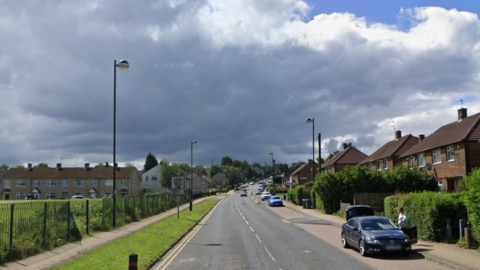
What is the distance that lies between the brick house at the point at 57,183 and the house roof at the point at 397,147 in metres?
54.3

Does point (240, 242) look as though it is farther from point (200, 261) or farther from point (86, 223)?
point (86, 223)

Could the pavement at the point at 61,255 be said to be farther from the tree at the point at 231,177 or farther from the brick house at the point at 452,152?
the tree at the point at 231,177

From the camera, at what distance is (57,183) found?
8862 cm

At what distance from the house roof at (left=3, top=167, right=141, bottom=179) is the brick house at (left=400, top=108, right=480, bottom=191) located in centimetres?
6611

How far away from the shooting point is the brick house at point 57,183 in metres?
87.4

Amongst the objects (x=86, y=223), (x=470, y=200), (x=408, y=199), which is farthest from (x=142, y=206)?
(x=470, y=200)

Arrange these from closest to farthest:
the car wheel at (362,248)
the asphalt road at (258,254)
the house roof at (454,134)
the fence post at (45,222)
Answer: the asphalt road at (258,254) → the car wheel at (362,248) → the fence post at (45,222) → the house roof at (454,134)

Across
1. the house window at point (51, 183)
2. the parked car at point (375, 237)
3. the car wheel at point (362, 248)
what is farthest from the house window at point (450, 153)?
the house window at point (51, 183)

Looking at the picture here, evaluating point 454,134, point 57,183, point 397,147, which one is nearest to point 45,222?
point 454,134

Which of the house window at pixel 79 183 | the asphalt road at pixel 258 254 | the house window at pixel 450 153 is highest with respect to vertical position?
the house window at pixel 450 153

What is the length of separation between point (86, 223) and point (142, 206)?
12.2 metres

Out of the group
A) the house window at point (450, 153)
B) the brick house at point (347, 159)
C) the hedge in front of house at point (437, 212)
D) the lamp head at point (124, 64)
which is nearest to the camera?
the hedge in front of house at point (437, 212)

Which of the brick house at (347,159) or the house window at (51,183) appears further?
the house window at (51,183)

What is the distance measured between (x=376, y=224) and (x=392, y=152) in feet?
118
